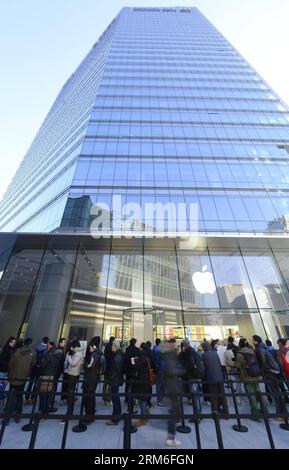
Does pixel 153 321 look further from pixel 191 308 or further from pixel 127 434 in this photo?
pixel 127 434

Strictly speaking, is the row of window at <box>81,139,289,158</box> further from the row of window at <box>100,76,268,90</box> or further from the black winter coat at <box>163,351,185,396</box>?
the black winter coat at <box>163,351,185,396</box>

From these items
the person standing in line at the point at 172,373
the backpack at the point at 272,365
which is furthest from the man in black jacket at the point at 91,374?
the backpack at the point at 272,365

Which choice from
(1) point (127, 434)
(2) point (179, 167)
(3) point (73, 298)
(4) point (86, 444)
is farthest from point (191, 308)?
(2) point (179, 167)

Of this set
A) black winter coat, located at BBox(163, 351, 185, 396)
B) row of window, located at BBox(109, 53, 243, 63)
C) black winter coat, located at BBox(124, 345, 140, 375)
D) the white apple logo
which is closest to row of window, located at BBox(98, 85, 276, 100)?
row of window, located at BBox(109, 53, 243, 63)

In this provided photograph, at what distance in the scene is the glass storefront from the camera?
11.1 m

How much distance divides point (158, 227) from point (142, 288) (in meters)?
3.96

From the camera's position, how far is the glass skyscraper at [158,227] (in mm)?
11500

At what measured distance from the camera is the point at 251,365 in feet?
17.2

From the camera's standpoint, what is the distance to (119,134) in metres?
19.4

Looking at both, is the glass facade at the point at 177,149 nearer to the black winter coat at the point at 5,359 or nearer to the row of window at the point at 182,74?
the row of window at the point at 182,74

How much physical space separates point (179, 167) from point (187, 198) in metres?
3.45

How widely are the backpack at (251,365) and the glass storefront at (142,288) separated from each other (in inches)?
231

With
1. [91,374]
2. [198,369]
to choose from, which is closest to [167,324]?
[198,369]

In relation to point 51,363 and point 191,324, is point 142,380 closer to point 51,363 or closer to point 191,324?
point 51,363
